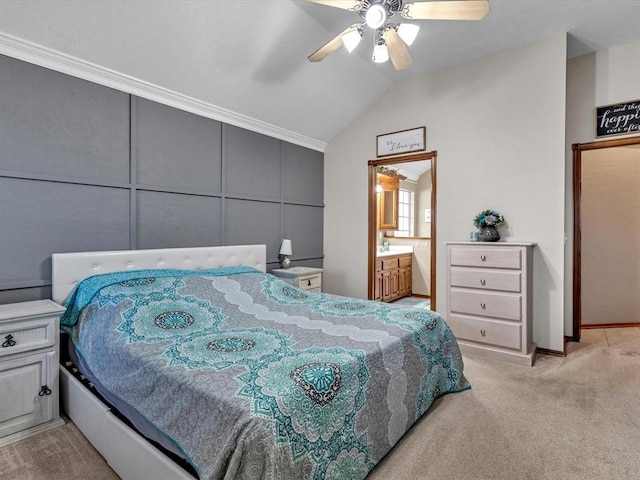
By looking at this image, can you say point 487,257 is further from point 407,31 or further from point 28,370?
point 28,370

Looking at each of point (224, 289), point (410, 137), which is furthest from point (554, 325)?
point (224, 289)

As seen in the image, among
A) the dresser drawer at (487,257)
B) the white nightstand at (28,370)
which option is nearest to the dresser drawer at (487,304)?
the dresser drawer at (487,257)

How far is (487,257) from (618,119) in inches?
76.1

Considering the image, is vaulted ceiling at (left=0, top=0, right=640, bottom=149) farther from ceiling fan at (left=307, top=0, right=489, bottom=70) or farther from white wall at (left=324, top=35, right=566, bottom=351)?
ceiling fan at (left=307, top=0, right=489, bottom=70)

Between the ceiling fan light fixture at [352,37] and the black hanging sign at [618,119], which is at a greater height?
the ceiling fan light fixture at [352,37]

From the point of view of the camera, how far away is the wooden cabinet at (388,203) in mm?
5992

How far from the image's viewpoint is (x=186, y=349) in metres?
1.59

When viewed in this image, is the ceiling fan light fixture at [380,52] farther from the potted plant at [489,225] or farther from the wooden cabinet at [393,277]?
the wooden cabinet at [393,277]

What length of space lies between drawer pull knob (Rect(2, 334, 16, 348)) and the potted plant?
3726mm

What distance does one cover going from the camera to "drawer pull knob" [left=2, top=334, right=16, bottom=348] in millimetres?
1889

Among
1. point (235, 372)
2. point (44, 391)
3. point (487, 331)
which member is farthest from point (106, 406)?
point (487, 331)

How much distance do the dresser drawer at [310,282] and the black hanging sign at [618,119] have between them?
335 centimetres

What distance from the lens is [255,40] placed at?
9.45 feet

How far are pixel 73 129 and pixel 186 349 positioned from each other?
2.07 m
